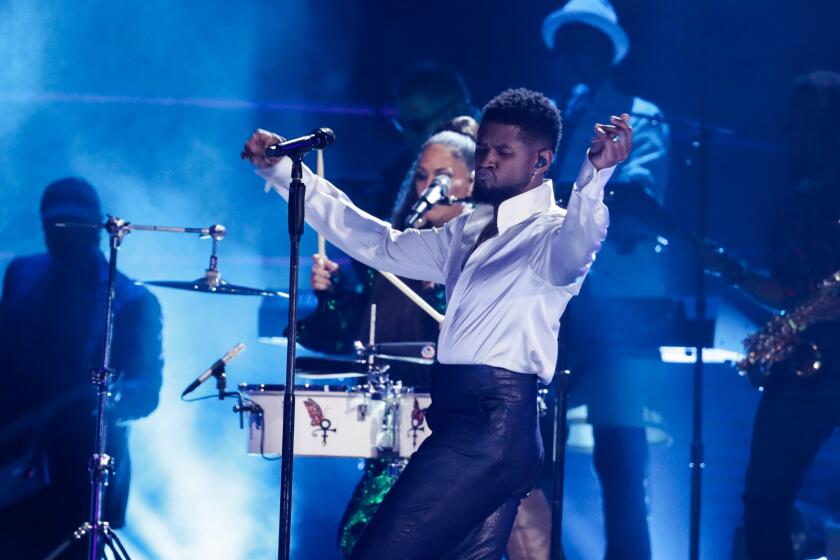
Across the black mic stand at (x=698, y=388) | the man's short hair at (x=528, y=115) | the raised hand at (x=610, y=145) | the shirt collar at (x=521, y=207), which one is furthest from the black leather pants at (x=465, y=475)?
the black mic stand at (x=698, y=388)

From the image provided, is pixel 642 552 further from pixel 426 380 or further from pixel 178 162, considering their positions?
pixel 178 162

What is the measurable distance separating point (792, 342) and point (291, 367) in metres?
2.73

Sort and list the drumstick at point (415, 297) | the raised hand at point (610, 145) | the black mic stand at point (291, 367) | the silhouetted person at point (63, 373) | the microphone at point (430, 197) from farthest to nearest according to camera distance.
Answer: the silhouetted person at point (63, 373) → the drumstick at point (415, 297) → the microphone at point (430, 197) → the black mic stand at point (291, 367) → the raised hand at point (610, 145)

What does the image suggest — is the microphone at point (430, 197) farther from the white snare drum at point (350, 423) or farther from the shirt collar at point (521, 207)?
the shirt collar at point (521, 207)

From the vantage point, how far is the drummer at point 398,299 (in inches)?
185

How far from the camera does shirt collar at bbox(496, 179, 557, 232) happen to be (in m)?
3.38

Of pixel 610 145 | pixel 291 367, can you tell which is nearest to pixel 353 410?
pixel 291 367

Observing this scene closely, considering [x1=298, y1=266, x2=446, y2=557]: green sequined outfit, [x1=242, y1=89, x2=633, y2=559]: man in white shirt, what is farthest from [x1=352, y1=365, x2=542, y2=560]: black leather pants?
[x1=298, y1=266, x2=446, y2=557]: green sequined outfit

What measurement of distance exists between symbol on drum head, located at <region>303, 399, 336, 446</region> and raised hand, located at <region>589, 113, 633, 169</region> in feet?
5.50

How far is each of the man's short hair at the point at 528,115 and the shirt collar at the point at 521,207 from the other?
183 millimetres

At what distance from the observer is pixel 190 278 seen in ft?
22.5

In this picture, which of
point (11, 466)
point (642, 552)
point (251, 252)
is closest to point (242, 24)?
point (251, 252)

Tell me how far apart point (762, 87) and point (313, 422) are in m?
3.81

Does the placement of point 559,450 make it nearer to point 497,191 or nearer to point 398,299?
point 398,299
